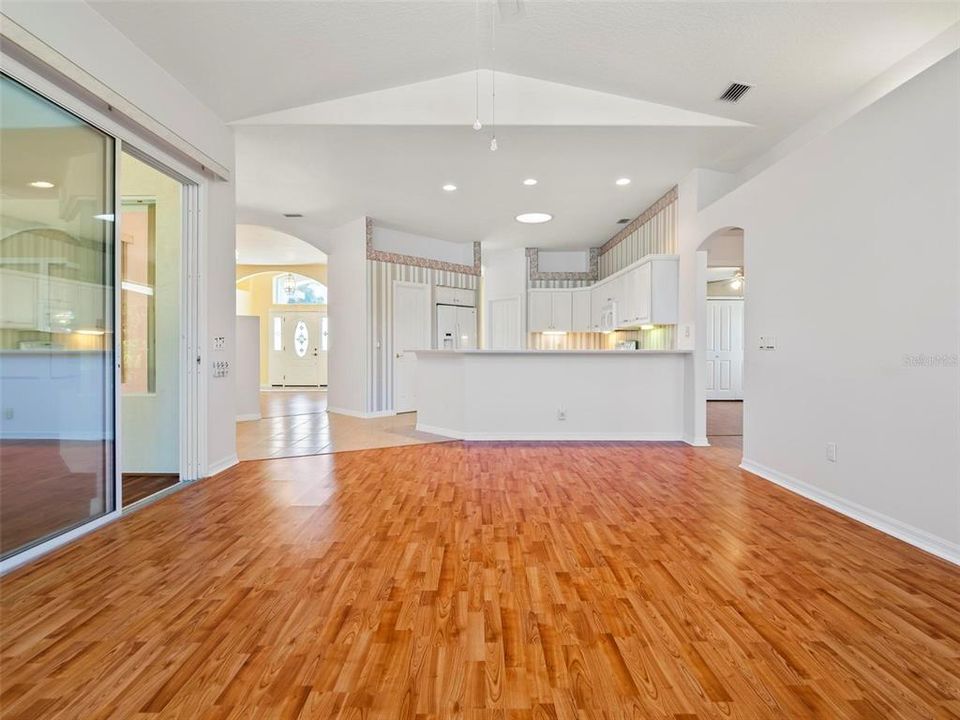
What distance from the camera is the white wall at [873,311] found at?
7.30ft

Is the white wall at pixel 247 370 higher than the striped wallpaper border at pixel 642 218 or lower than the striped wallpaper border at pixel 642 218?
lower

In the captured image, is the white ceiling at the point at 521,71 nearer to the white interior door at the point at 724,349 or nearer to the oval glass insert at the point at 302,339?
the white interior door at the point at 724,349

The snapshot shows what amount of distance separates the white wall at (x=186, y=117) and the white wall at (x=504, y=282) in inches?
206

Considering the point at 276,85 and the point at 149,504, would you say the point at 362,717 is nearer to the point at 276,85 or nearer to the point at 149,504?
the point at 149,504

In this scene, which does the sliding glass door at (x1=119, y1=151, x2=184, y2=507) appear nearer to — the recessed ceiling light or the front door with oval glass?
the recessed ceiling light

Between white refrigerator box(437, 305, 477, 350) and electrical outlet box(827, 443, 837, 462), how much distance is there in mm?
5550

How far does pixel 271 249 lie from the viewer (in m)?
9.62

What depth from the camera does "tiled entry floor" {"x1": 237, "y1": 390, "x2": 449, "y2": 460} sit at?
183 inches

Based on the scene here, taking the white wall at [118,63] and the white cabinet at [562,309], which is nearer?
the white wall at [118,63]

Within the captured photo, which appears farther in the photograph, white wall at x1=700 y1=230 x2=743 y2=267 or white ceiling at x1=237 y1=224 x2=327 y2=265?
white ceiling at x1=237 y1=224 x2=327 y2=265

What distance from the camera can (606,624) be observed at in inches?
62.9

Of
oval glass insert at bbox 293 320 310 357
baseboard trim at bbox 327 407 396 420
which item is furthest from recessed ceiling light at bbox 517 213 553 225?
oval glass insert at bbox 293 320 310 357

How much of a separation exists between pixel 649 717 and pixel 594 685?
16 centimetres

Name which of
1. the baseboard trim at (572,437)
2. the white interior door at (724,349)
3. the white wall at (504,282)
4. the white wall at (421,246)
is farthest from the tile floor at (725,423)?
the white wall at (421,246)
